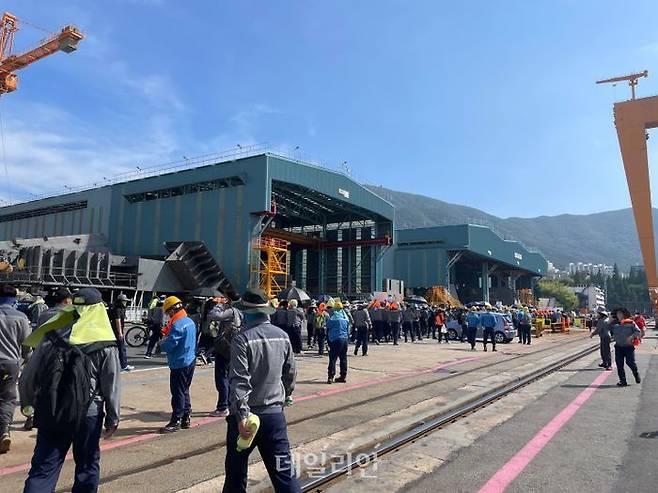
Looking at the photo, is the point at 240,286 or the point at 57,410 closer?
the point at 57,410

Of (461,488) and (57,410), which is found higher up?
(57,410)

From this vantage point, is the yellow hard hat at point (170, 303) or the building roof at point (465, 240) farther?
the building roof at point (465, 240)

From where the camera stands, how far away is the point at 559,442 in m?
6.59

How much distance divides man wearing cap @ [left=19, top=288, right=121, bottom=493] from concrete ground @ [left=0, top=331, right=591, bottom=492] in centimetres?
131

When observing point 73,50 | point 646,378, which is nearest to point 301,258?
point 73,50

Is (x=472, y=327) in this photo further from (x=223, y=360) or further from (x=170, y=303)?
(x=170, y=303)

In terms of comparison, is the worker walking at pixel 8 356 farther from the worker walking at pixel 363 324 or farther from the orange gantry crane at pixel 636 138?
the orange gantry crane at pixel 636 138

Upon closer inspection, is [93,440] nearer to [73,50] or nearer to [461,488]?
[461,488]

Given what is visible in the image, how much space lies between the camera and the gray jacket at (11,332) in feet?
18.1

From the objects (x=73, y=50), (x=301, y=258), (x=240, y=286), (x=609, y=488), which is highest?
(x=73, y=50)

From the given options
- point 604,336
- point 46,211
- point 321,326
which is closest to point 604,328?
point 604,336

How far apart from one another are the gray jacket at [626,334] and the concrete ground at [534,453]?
204cm

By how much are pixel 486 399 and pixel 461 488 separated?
4.90 meters

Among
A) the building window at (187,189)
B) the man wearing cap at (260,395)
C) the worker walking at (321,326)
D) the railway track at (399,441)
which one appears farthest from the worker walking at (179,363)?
the building window at (187,189)
